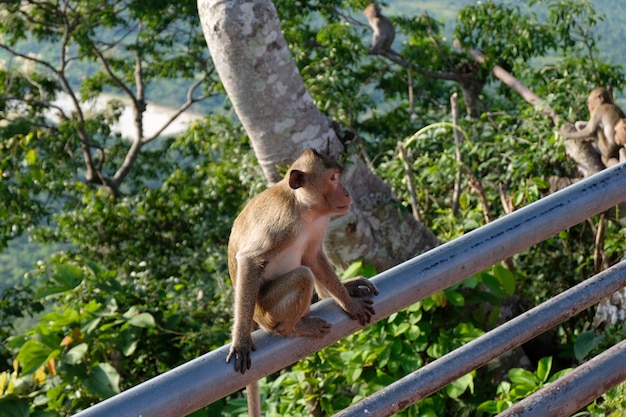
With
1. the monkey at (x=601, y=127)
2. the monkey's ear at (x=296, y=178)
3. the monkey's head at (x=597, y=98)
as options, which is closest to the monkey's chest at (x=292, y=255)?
the monkey's ear at (x=296, y=178)

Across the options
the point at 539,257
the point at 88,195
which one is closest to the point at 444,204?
the point at 539,257

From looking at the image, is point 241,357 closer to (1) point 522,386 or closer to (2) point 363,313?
(2) point 363,313

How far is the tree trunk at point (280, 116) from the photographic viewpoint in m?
3.76

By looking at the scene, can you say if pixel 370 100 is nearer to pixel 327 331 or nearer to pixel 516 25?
pixel 516 25

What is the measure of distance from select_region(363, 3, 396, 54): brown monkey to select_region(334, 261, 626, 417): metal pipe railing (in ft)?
24.1

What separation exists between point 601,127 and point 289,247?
3801 millimetres

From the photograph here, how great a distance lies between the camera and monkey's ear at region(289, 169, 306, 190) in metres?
2.35

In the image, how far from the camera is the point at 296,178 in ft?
7.72

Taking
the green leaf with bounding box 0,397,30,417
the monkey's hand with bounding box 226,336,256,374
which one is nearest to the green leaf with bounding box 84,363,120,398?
the green leaf with bounding box 0,397,30,417

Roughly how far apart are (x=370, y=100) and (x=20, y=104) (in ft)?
17.2

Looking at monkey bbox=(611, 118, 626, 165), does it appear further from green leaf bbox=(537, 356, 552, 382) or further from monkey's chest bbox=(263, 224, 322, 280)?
monkey's chest bbox=(263, 224, 322, 280)

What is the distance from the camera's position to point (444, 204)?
5.40 metres

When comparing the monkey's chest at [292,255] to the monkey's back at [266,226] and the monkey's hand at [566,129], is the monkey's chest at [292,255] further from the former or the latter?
the monkey's hand at [566,129]

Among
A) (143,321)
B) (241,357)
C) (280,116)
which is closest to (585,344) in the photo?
(280,116)
